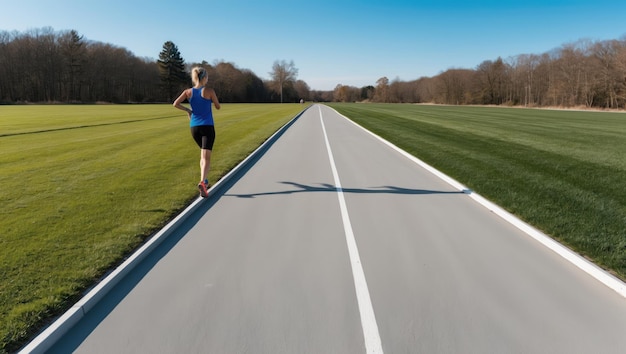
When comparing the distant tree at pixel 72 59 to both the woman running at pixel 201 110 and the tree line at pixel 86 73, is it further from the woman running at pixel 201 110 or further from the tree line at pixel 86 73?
the woman running at pixel 201 110

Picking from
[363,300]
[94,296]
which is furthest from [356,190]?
[94,296]

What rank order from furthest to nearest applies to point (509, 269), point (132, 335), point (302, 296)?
1. point (509, 269)
2. point (302, 296)
3. point (132, 335)

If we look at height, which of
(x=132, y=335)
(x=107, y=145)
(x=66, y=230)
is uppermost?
(x=107, y=145)

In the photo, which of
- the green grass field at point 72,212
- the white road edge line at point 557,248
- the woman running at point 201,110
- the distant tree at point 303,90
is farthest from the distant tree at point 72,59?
the white road edge line at point 557,248

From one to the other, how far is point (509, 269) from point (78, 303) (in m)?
4.21

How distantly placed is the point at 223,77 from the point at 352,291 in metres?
119

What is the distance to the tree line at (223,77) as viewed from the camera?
221 ft

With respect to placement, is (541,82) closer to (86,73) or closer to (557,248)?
(557,248)

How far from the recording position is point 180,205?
234 inches

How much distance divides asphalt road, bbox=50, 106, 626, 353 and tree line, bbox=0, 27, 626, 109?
75280mm

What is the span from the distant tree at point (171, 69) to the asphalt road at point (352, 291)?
103646mm

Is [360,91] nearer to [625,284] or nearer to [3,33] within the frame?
[3,33]

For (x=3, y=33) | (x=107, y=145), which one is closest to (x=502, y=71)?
(x=107, y=145)

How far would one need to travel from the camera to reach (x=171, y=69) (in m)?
97.6
